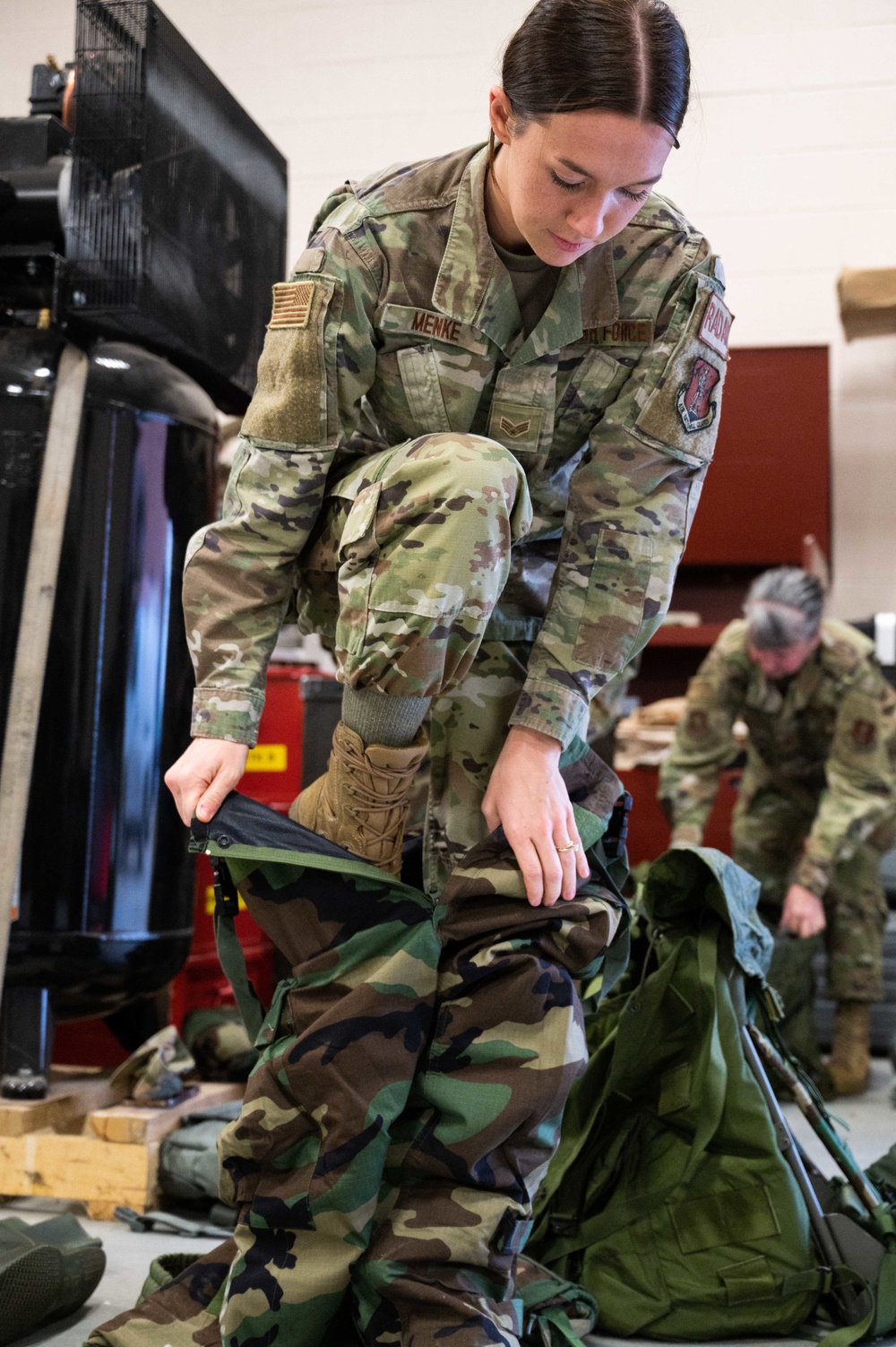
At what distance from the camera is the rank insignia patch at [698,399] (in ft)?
3.95

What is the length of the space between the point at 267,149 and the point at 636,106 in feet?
5.04

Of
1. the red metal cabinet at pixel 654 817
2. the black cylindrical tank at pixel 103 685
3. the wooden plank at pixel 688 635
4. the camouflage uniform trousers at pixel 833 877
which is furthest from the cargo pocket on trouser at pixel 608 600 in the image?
the wooden plank at pixel 688 635

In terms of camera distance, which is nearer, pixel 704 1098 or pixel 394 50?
pixel 704 1098

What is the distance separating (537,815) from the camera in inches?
43.4

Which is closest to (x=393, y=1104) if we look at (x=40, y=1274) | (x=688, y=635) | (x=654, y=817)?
(x=40, y=1274)

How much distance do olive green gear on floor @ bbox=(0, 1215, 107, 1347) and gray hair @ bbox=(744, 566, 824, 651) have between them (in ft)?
7.05

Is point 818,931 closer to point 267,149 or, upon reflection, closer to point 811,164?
point 267,149

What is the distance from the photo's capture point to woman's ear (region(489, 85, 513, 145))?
1115 mm

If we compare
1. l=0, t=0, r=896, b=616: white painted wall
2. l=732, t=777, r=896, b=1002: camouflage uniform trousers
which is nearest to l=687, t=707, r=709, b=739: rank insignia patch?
l=732, t=777, r=896, b=1002: camouflage uniform trousers

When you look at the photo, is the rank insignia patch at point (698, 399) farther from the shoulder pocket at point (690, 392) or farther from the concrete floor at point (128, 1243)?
the concrete floor at point (128, 1243)

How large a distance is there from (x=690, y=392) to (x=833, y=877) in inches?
87.2

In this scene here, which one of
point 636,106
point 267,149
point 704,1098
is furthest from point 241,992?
point 267,149

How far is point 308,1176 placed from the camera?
1.08m

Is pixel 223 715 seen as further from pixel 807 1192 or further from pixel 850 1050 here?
pixel 850 1050
